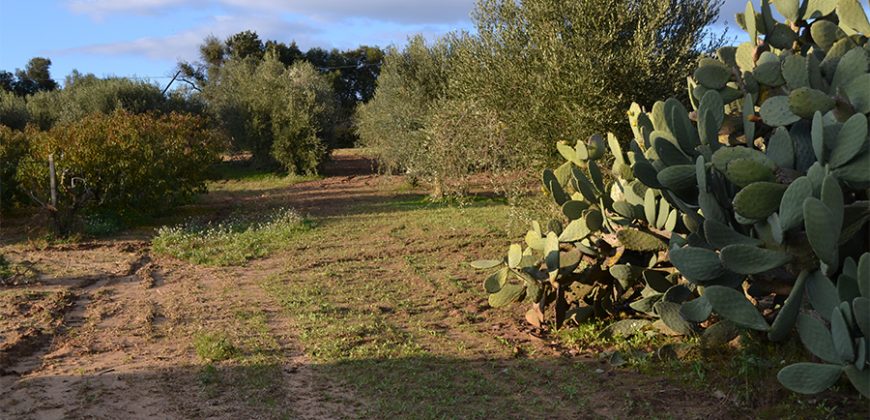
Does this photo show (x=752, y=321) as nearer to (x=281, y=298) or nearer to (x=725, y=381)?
(x=725, y=381)

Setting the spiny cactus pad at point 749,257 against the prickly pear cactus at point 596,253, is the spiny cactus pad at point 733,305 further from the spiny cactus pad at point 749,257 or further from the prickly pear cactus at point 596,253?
the prickly pear cactus at point 596,253

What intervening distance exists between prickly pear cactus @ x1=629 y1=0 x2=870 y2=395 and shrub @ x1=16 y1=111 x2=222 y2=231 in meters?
11.7

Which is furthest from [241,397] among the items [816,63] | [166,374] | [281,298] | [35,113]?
[35,113]

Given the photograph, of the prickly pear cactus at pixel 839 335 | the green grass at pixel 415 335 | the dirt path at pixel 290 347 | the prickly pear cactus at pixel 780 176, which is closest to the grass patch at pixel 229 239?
the dirt path at pixel 290 347

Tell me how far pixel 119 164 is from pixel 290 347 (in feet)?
31.5

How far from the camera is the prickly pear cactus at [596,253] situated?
6129 mm

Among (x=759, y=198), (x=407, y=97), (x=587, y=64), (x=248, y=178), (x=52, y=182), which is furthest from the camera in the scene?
(x=248, y=178)

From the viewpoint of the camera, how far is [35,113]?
1045 inches

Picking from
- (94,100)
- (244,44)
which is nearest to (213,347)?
(94,100)

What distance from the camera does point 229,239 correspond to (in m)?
13.0

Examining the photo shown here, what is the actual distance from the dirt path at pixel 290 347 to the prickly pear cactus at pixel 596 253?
487 millimetres

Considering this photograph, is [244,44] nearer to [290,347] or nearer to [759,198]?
[290,347]

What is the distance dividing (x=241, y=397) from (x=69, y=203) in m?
10.1

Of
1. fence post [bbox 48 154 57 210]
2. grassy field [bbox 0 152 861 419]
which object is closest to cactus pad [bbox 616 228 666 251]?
grassy field [bbox 0 152 861 419]
